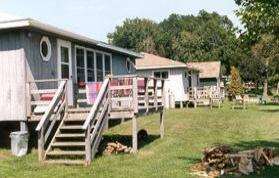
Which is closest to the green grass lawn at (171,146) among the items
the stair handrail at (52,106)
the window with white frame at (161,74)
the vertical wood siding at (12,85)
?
the stair handrail at (52,106)

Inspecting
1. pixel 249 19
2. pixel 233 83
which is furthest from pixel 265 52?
pixel 249 19

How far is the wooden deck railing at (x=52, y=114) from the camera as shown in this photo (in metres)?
15.5

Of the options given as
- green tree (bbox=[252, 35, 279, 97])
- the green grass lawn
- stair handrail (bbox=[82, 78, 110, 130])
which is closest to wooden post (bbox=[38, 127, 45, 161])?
the green grass lawn

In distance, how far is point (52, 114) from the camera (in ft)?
54.3

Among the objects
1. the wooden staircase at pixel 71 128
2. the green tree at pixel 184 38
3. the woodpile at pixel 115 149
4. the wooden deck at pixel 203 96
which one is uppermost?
the green tree at pixel 184 38

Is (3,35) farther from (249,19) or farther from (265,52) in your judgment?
(265,52)

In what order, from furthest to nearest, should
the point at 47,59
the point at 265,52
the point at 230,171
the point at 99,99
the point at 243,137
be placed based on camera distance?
the point at 265,52
the point at 243,137
the point at 47,59
the point at 99,99
the point at 230,171

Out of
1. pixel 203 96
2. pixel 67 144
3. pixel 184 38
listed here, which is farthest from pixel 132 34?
pixel 67 144

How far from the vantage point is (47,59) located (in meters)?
18.5

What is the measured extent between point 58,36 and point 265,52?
138 feet

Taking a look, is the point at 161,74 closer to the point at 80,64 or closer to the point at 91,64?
the point at 91,64

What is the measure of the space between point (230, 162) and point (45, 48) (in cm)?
810

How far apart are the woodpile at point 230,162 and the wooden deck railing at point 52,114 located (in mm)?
4564

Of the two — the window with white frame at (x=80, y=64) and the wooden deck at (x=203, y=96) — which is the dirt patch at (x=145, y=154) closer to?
the window with white frame at (x=80, y=64)
